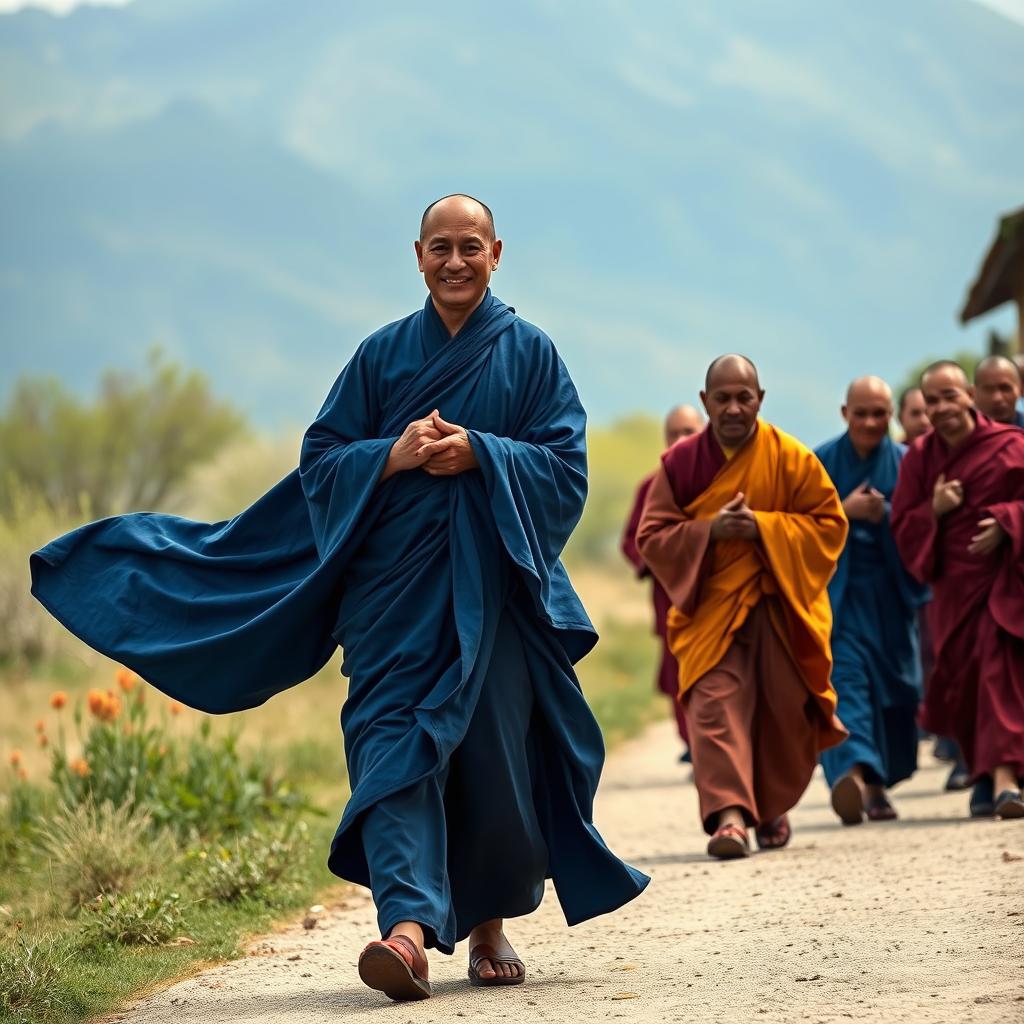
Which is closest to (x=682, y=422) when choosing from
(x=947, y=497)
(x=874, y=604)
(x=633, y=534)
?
(x=633, y=534)

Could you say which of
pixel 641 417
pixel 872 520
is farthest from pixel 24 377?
pixel 641 417

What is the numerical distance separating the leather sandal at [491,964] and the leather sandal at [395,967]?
51 cm

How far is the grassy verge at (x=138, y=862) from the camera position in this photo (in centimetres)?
612

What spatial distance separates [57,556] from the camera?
6.51 m

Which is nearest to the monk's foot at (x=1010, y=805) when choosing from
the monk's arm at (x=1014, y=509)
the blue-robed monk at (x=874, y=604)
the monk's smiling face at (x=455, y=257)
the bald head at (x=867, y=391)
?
the blue-robed monk at (x=874, y=604)

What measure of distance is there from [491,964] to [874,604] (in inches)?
209

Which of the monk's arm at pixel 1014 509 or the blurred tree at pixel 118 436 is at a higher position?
the blurred tree at pixel 118 436

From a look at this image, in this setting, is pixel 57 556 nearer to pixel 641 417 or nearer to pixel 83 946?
pixel 83 946

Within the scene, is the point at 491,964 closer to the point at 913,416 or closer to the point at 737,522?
the point at 737,522

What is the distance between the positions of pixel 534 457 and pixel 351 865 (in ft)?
4.79

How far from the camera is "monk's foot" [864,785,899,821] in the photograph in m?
10.2

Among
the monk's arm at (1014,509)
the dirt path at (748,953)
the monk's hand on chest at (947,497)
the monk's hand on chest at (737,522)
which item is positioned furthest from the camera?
the monk's hand on chest at (947,497)

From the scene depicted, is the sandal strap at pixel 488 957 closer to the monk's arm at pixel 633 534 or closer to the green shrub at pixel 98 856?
the green shrub at pixel 98 856

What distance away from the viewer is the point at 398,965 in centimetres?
528
